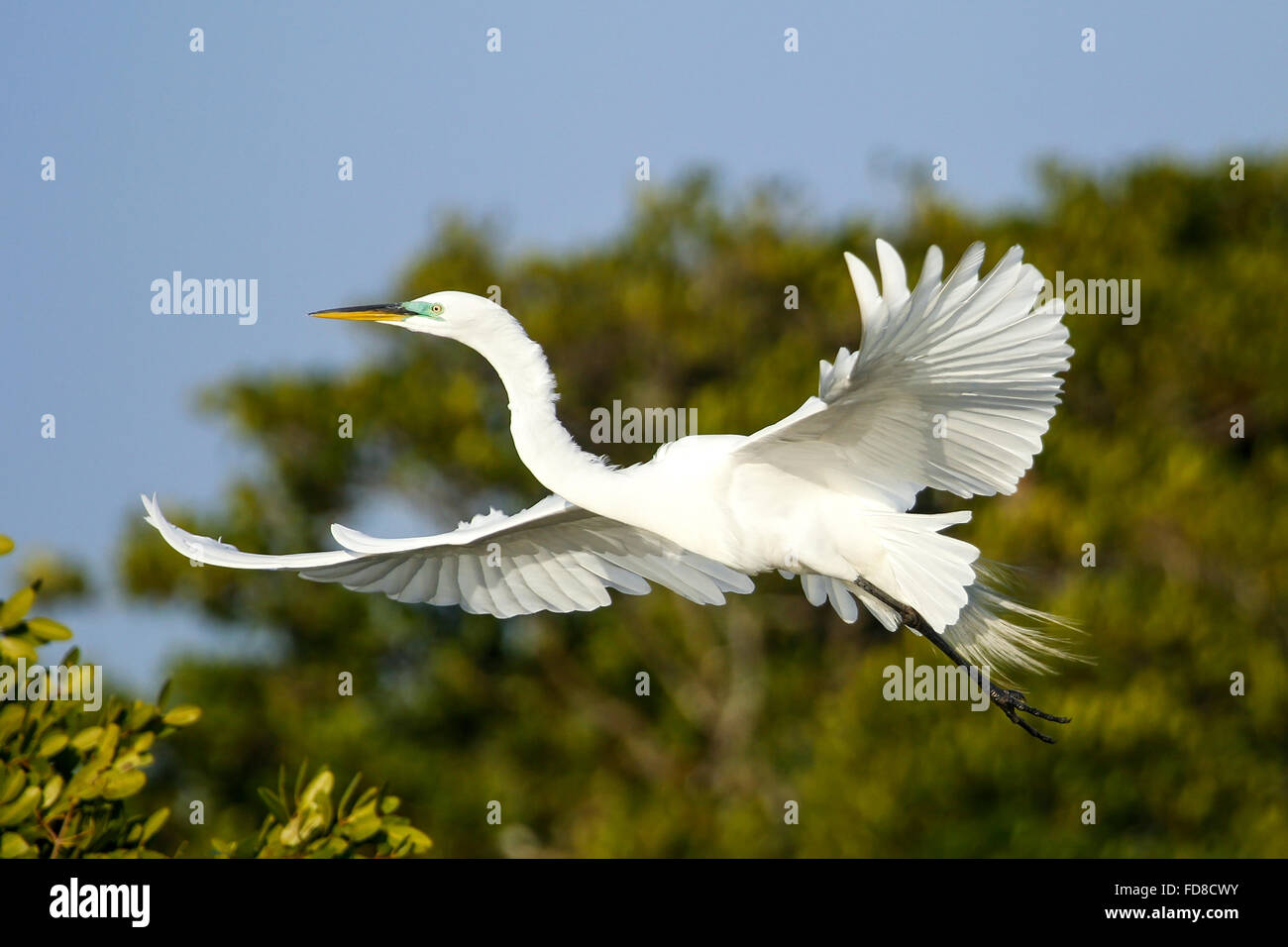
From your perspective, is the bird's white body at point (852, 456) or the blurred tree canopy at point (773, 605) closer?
the bird's white body at point (852, 456)

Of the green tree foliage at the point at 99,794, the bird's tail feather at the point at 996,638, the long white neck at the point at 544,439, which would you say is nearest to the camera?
the green tree foliage at the point at 99,794

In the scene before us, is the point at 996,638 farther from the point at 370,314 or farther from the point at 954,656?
the point at 370,314

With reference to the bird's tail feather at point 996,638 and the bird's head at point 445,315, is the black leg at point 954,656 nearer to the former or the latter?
the bird's tail feather at point 996,638

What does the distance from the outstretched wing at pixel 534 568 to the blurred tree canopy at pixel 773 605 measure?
7.01 m

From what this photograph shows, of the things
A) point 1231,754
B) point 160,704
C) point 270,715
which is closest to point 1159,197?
point 1231,754

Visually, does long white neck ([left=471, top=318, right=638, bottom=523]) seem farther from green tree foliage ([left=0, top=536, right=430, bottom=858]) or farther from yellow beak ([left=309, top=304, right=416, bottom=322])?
green tree foliage ([left=0, top=536, right=430, bottom=858])

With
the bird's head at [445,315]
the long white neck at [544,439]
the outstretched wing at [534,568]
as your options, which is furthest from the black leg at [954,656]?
the bird's head at [445,315]

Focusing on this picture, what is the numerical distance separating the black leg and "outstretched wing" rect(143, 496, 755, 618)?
1.88ft

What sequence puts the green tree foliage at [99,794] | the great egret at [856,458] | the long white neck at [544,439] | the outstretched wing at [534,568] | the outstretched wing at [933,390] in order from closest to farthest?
the green tree foliage at [99,794] < the outstretched wing at [933,390] < the great egret at [856,458] < the long white neck at [544,439] < the outstretched wing at [534,568]

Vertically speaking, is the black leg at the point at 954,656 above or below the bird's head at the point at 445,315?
below

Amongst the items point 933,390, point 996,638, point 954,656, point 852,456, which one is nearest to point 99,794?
point 852,456

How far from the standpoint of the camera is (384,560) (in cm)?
473

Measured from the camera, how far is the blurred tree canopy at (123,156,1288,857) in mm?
12664

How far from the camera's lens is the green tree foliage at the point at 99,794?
3.23 meters
